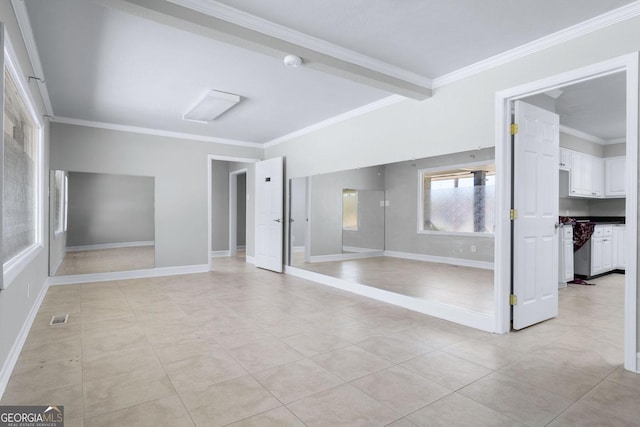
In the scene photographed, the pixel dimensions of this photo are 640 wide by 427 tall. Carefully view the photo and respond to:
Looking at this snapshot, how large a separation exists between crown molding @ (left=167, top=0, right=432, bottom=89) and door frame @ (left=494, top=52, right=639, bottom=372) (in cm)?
93

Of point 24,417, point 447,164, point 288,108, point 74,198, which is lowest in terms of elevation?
point 24,417

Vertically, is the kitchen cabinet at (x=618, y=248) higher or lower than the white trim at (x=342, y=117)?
lower

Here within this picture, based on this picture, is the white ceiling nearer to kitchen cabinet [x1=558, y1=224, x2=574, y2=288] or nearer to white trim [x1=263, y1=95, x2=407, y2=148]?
white trim [x1=263, y1=95, x2=407, y2=148]

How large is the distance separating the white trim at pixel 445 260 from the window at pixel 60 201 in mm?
4976

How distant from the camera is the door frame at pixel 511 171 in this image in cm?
236

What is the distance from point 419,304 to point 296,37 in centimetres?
292

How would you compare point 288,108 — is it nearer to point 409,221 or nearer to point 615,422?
point 409,221

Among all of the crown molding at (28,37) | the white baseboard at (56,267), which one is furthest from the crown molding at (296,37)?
the white baseboard at (56,267)

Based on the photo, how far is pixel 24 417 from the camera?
1849 mm

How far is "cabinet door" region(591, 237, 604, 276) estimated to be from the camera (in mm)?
5551

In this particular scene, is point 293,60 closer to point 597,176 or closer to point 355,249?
point 355,249

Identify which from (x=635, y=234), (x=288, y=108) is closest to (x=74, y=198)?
(x=288, y=108)

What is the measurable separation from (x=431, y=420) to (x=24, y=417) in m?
2.14

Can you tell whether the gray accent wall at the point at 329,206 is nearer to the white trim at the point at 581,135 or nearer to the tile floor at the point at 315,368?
the tile floor at the point at 315,368
